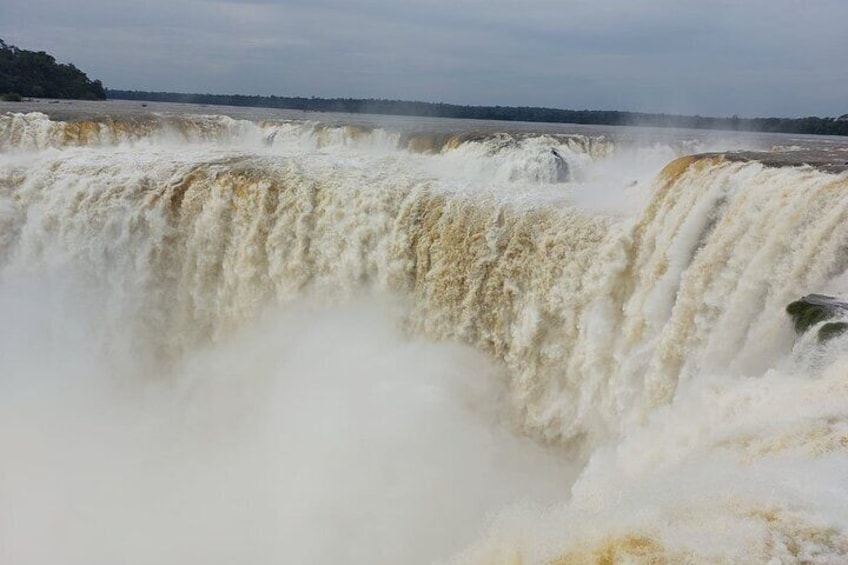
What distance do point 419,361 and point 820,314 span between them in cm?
601

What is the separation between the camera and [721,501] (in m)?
3.44

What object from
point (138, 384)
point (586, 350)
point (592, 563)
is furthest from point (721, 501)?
point (138, 384)

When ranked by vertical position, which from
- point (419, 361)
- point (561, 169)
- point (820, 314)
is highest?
point (561, 169)

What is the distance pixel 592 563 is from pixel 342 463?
19.4 ft

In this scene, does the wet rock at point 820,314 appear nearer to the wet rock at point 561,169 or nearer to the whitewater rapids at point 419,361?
the whitewater rapids at point 419,361

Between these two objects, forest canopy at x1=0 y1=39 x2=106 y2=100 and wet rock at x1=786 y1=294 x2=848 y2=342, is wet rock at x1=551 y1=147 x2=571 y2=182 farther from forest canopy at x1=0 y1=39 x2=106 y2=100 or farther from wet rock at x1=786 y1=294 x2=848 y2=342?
forest canopy at x1=0 y1=39 x2=106 y2=100

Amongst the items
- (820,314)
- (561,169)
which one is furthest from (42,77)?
(820,314)

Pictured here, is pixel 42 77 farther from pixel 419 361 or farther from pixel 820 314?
pixel 820 314

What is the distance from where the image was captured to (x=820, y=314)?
198 inches

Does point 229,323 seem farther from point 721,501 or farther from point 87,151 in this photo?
point 721,501

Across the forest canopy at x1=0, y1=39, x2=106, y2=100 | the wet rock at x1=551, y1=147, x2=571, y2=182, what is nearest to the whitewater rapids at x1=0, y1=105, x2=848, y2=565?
the wet rock at x1=551, y1=147, x2=571, y2=182

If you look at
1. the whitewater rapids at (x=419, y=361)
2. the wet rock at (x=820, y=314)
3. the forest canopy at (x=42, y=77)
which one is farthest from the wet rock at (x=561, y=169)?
the forest canopy at (x=42, y=77)

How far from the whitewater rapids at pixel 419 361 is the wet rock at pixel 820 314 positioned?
0.36 feet

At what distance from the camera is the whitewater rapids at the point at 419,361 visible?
14.1 ft
